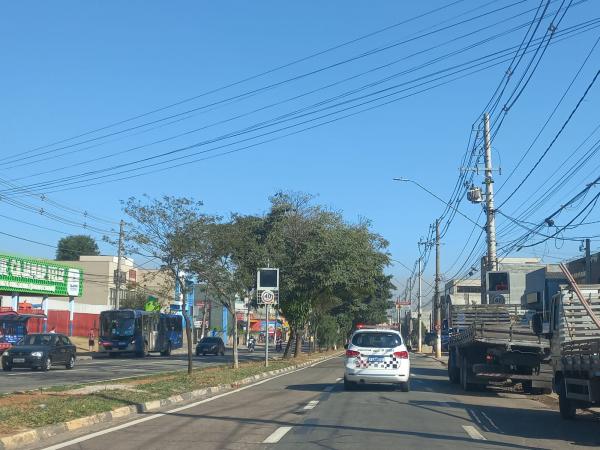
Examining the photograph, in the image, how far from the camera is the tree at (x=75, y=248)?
Answer: 123 meters

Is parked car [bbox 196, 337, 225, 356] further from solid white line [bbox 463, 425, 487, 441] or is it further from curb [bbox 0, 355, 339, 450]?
solid white line [bbox 463, 425, 487, 441]

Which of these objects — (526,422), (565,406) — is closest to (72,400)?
(526,422)

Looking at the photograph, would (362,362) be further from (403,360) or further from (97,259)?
(97,259)

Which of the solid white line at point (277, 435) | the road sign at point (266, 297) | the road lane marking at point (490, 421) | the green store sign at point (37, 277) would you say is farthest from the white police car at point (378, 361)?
the green store sign at point (37, 277)

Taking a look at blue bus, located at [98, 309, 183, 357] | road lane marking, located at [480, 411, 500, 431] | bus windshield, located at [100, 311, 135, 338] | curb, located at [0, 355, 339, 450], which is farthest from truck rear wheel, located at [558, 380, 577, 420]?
bus windshield, located at [100, 311, 135, 338]

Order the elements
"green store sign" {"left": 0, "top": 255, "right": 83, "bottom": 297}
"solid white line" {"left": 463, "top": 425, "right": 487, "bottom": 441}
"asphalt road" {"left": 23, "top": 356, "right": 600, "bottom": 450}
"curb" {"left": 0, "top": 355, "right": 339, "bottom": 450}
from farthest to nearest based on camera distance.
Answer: "green store sign" {"left": 0, "top": 255, "right": 83, "bottom": 297} → "solid white line" {"left": 463, "top": 425, "right": 487, "bottom": 441} → "asphalt road" {"left": 23, "top": 356, "right": 600, "bottom": 450} → "curb" {"left": 0, "top": 355, "right": 339, "bottom": 450}

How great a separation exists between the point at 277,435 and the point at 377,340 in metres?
8.77

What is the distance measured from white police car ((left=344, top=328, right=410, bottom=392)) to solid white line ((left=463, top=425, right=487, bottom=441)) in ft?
21.7

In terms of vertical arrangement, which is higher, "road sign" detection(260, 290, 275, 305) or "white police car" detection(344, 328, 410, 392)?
"road sign" detection(260, 290, 275, 305)

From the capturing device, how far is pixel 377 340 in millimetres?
19781

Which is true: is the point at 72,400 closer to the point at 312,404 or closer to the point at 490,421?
the point at 312,404

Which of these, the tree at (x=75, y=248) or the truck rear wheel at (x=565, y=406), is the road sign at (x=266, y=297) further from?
the tree at (x=75, y=248)

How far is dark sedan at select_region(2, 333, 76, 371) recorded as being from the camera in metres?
30.2

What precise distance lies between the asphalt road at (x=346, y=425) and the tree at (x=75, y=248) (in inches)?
4359
